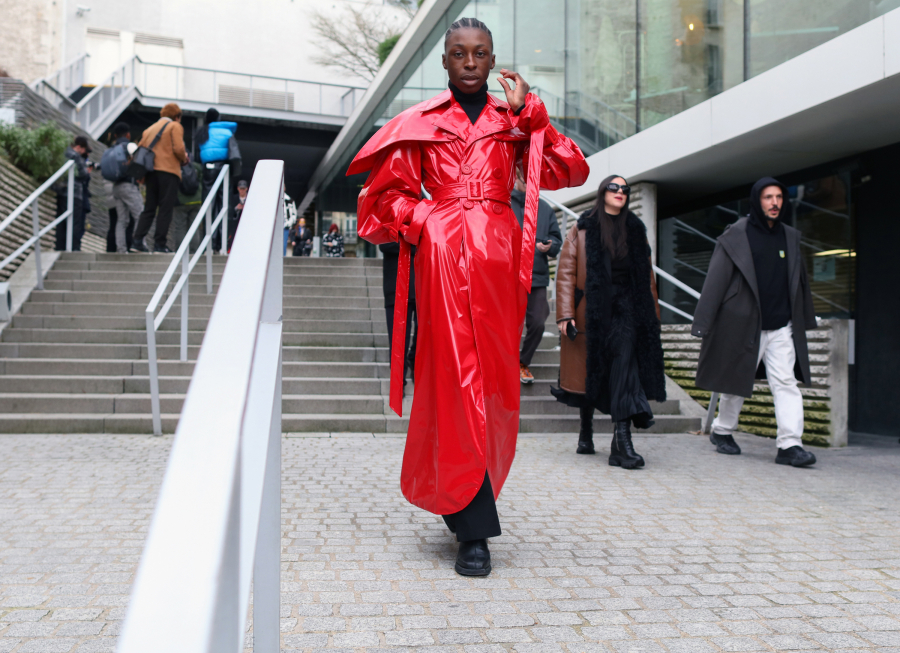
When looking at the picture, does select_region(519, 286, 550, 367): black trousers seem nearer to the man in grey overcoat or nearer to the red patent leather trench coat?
the man in grey overcoat

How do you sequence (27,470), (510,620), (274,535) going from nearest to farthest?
(274,535) → (510,620) → (27,470)

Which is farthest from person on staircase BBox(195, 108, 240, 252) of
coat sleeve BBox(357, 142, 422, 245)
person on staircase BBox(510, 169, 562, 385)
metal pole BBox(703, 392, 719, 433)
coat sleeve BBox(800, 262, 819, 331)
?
coat sleeve BBox(357, 142, 422, 245)

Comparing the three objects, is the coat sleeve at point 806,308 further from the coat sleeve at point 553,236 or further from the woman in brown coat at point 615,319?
the coat sleeve at point 553,236

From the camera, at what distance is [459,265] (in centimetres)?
298

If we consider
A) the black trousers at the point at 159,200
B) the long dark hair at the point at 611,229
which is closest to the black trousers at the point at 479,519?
the long dark hair at the point at 611,229

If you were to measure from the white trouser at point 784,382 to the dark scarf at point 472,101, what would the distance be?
10.8 ft

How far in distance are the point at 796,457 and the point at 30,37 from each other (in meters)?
33.4

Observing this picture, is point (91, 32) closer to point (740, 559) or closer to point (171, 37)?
point (171, 37)

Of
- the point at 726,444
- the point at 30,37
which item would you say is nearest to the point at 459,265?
the point at 726,444

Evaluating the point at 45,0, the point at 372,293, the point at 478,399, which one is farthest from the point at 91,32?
the point at 478,399

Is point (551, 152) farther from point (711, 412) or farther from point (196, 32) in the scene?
point (196, 32)

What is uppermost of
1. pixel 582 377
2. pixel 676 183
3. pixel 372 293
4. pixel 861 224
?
pixel 676 183

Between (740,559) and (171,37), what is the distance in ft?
123

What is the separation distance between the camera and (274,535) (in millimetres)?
1571
